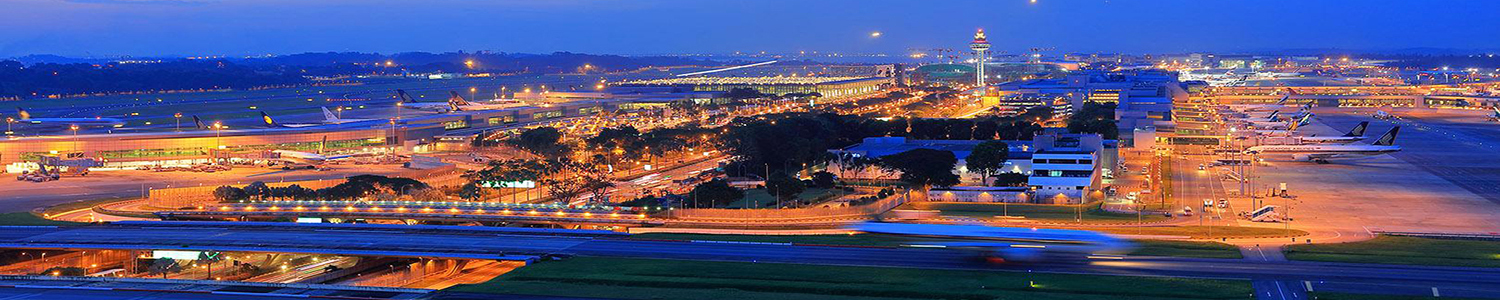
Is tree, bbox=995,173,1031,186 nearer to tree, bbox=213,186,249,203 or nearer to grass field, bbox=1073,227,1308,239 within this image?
grass field, bbox=1073,227,1308,239

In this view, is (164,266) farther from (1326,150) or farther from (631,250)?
(1326,150)

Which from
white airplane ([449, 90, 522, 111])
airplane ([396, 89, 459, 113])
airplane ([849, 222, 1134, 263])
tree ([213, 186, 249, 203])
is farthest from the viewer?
white airplane ([449, 90, 522, 111])

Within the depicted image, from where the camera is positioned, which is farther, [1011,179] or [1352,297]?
[1011,179]

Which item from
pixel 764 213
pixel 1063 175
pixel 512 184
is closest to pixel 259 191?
pixel 512 184

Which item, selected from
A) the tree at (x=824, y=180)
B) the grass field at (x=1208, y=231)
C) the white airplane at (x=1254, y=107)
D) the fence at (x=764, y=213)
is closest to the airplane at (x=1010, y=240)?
the fence at (x=764, y=213)

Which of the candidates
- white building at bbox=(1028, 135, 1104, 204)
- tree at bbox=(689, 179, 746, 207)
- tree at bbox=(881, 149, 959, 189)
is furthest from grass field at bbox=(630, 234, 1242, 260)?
white building at bbox=(1028, 135, 1104, 204)

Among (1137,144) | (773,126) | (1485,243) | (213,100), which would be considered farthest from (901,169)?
(213,100)
